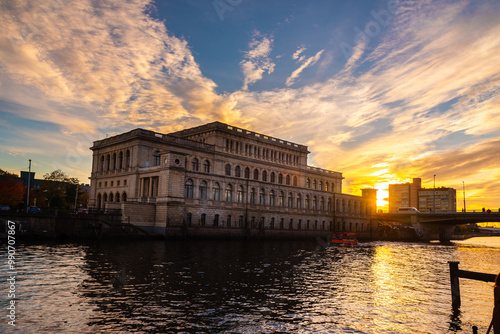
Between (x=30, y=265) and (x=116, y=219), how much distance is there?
30.6m

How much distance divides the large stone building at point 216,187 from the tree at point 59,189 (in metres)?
8.91

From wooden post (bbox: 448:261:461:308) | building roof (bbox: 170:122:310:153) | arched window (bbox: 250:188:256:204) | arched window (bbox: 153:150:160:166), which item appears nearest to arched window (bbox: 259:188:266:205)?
arched window (bbox: 250:188:256:204)

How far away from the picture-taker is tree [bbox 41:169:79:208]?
8600 centimetres

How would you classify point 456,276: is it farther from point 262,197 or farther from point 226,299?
point 262,197

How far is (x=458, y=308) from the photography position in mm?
18016

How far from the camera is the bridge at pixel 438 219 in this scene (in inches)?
3485

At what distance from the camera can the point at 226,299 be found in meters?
18.3

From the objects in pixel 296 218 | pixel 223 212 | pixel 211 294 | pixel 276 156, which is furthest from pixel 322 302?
pixel 276 156

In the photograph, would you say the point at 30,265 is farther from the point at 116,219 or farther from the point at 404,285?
the point at 116,219

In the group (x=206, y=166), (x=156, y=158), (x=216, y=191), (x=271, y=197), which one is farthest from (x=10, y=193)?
(x=271, y=197)

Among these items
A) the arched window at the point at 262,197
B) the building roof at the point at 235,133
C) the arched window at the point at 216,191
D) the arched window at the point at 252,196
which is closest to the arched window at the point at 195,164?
the building roof at the point at 235,133

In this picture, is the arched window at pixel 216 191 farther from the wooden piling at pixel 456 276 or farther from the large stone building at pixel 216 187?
the wooden piling at pixel 456 276

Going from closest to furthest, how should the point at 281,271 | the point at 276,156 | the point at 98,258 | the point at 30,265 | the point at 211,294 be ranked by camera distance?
the point at 211,294 → the point at 30,265 → the point at 281,271 → the point at 98,258 → the point at 276,156

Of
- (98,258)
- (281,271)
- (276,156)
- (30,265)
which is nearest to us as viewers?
(30,265)
